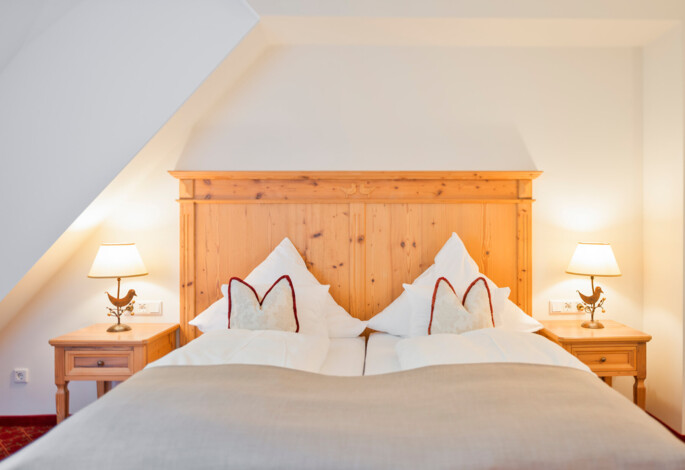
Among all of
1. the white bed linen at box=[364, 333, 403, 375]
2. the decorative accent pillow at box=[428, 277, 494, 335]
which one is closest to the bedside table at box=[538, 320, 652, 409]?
the decorative accent pillow at box=[428, 277, 494, 335]

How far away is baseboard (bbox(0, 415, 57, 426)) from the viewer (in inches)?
122

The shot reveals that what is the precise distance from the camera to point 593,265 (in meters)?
2.91

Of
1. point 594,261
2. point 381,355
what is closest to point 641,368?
point 594,261

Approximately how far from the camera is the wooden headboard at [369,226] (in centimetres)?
314

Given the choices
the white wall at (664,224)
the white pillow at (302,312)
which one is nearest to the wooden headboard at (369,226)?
the white pillow at (302,312)

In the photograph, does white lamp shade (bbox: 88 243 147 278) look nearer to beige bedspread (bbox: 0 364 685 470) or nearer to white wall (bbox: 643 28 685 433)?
beige bedspread (bbox: 0 364 685 470)

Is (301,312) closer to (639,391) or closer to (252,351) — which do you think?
(252,351)

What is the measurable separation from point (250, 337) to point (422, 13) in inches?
80.4

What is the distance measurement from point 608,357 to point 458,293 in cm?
93

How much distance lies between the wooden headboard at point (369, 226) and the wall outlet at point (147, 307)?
7.0 inches

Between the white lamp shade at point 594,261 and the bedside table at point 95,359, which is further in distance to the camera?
the white lamp shade at point 594,261

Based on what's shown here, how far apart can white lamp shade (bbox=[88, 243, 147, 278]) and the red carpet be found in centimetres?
107

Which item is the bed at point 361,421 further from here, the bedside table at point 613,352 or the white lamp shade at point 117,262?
the white lamp shade at point 117,262

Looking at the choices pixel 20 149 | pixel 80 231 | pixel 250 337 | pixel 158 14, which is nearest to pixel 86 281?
pixel 80 231
